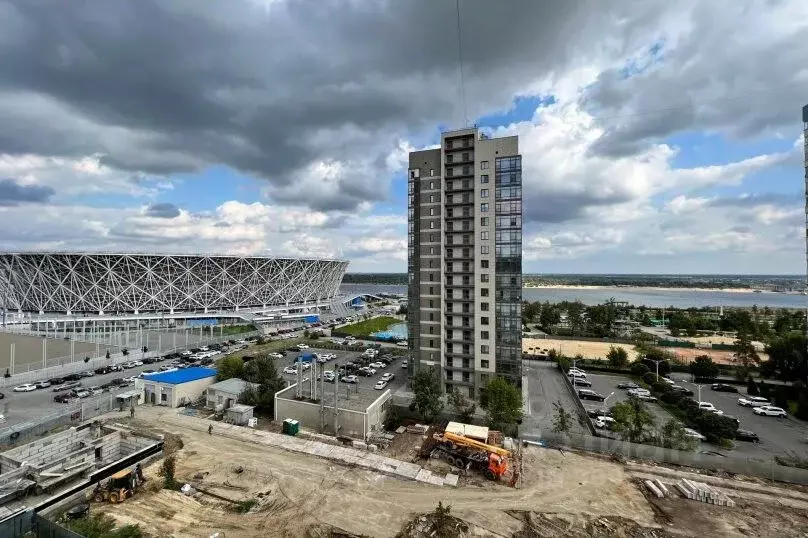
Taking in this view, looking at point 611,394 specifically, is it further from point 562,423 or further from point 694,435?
point 562,423

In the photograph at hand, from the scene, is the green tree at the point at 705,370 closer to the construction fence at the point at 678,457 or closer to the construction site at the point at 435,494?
the construction fence at the point at 678,457

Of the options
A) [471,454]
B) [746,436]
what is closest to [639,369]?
[746,436]

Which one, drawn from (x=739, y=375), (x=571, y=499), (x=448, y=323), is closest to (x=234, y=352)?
(x=448, y=323)

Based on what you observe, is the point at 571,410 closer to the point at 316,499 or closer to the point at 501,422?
the point at 501,422

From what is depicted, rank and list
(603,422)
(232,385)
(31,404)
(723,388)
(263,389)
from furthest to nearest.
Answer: (723,388)
(232,385)
(31,404)
(263,389)
(603,422)

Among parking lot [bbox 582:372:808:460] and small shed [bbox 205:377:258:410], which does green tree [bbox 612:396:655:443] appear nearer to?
parking lot [bbox 582:372:808:460]

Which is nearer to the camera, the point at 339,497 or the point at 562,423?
the point at 339,497

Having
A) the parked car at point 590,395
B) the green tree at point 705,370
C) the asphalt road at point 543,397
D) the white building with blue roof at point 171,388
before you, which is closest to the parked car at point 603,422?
the asphalt road at point 543,397

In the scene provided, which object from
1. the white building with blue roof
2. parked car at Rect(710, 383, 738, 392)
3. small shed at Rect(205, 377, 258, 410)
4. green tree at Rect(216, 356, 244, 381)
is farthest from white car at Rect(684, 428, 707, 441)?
the white building with blue roof
